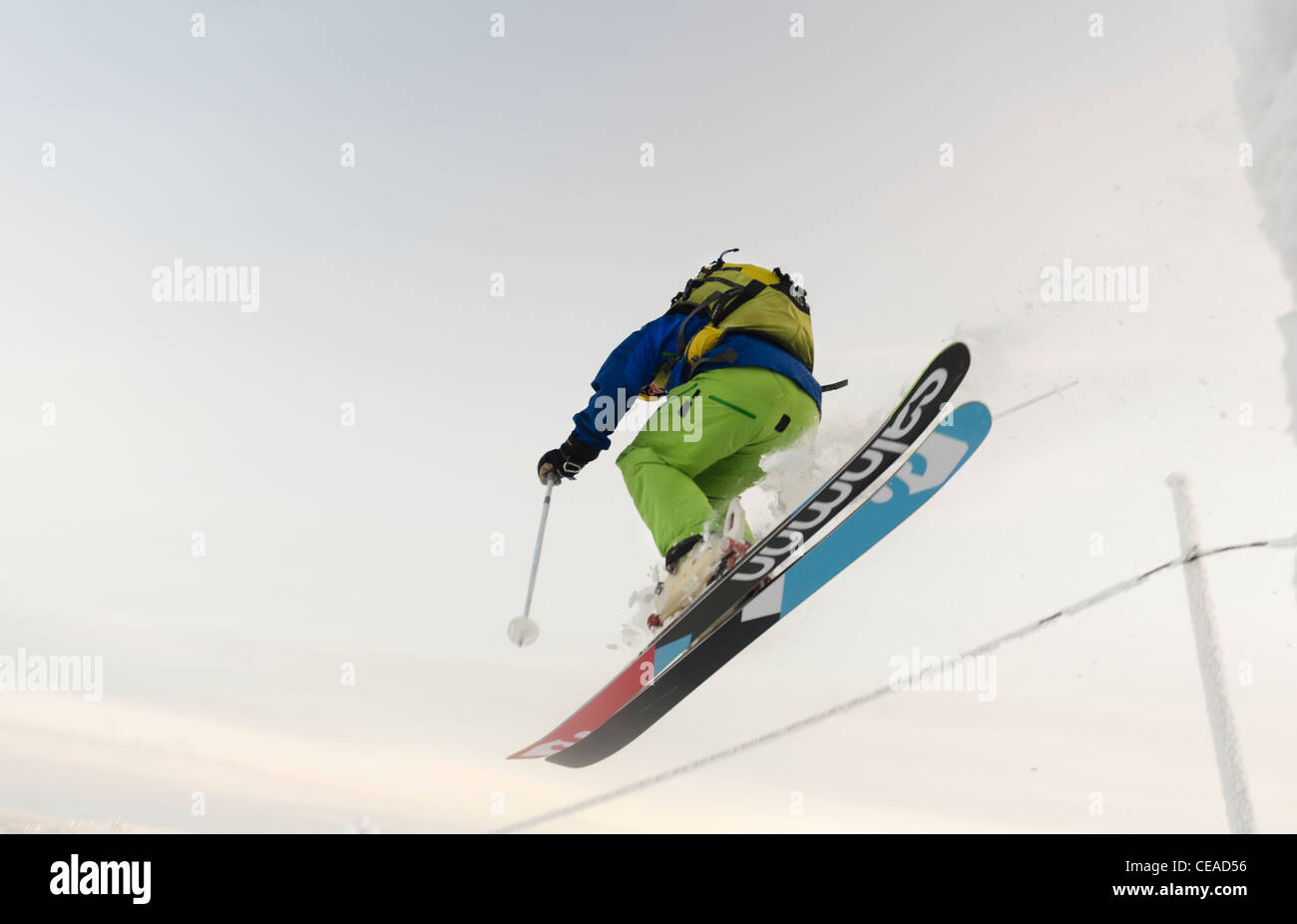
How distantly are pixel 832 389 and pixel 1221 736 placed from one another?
9.49 ft

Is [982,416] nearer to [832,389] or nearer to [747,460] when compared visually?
[832,389]

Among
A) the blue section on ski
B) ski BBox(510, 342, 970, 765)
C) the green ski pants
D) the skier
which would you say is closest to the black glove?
the skier

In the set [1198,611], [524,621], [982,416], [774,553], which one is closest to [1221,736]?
[1198,611]

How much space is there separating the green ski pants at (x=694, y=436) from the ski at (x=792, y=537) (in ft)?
1.27

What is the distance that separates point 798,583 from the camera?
5.22 m

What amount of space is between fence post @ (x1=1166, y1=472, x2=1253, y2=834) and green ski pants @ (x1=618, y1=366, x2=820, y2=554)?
2.30 meters

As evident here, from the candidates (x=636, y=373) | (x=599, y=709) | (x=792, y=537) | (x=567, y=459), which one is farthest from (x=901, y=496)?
(x=599, y=709)

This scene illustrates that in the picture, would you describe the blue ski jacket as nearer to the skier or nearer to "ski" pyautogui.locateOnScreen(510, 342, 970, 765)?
the skier

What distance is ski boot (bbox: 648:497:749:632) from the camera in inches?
190

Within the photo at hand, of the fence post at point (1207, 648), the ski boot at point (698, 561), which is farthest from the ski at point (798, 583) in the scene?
the fence post at point (1207, 648)

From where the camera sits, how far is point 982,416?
17.8ft

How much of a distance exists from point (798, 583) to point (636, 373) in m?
1.59

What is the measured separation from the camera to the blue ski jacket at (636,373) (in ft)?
17.1

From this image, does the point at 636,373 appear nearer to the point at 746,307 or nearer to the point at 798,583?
the point at 746,307
